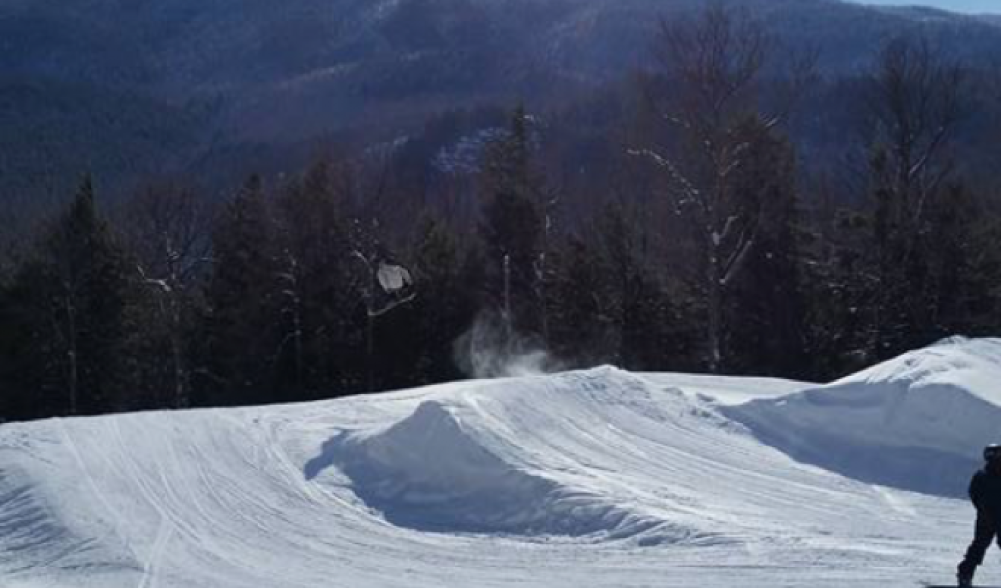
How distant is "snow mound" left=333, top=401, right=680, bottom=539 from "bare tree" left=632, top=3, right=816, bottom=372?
53.6ft

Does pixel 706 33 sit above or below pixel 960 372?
above

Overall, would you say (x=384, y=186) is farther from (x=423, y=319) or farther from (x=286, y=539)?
(x=286, y=539)

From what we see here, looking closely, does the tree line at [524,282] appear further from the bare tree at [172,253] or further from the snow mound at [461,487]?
the snow mound at [461,487]

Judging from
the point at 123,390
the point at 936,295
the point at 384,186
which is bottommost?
the point at 123,390

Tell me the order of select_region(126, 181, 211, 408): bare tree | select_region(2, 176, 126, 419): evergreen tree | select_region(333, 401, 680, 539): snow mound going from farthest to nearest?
select_region(126, 181, 211, 408): bare tree
select_region(2, 176, 126, 419): evergreen tree
select_region(333, 401, 680, 539): snow mound

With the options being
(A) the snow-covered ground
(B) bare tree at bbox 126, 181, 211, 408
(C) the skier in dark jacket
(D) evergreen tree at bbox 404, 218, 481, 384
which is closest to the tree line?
(D) evergreen tree at bbox 404, 218, 481, 384

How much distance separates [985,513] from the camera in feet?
31.5

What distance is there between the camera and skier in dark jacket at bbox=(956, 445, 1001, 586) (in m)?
9.55

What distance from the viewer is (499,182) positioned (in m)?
38.9

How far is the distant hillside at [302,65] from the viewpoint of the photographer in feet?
462

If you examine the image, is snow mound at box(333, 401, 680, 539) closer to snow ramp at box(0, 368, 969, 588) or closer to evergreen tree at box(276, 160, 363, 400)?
snow ramp at box(0, 368, 969, 588)

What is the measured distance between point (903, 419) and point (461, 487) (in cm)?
549

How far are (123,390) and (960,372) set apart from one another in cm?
2905

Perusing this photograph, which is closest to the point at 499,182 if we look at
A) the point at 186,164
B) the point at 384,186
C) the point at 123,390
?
the point at 384,186
